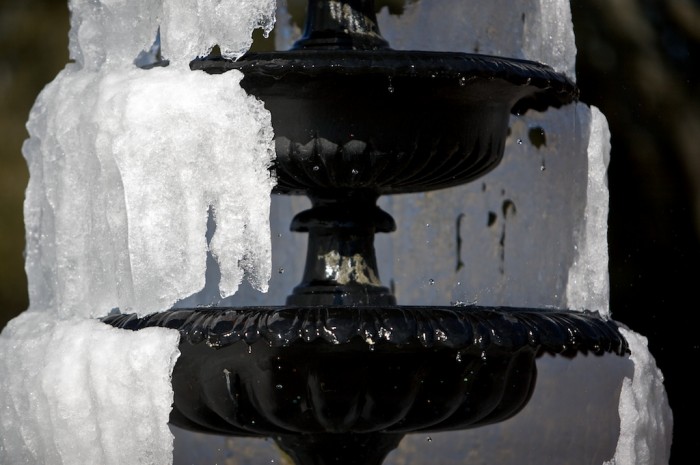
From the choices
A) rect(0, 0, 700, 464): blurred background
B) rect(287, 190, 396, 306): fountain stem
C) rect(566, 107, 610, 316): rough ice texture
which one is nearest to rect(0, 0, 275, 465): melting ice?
rect(287, 190, 396, 306): fountain stem

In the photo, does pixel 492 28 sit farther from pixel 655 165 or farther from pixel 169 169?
pixel 655 165

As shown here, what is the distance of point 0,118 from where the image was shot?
208 inches

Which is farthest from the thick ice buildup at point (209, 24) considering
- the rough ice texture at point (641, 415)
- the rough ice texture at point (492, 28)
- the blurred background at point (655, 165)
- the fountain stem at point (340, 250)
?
the blurred background at point (655, 165)

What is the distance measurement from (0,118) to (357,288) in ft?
11.3

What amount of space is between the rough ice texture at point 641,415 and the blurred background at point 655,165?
1.83 meters

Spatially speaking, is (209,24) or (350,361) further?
(209,24)

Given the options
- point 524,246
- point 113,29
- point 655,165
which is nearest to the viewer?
point 113,29

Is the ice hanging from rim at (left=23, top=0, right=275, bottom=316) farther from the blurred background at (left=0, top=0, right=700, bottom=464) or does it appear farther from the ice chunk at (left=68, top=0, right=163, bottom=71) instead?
the blurred background at (left=0, top=0, right=700, bottom=464)

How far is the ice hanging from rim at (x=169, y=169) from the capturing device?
1.84 m

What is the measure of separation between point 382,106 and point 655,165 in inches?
104

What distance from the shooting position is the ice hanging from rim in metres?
1.84

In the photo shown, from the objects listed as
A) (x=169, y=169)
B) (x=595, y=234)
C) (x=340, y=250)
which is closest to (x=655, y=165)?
(x=595, y=234)

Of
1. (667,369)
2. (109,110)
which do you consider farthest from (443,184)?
(667,369)

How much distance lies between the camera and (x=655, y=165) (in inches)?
173
